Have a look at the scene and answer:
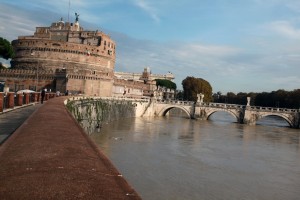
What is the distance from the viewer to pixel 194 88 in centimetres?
8450

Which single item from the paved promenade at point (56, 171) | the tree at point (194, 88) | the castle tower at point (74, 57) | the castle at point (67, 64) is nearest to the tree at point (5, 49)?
the castle at point (67, 64)

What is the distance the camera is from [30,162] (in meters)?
4.37

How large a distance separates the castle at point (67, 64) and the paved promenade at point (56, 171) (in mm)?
41659

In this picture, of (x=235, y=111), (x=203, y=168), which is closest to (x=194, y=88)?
(x=235, y=111)

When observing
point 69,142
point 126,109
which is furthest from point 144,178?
point 126,109

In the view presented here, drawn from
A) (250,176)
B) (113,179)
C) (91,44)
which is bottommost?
(250,176)

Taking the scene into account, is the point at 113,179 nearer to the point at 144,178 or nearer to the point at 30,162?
the point at 30,162

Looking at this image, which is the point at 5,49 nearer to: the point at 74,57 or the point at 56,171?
the point at 74,57

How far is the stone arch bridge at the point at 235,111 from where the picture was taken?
57062mm

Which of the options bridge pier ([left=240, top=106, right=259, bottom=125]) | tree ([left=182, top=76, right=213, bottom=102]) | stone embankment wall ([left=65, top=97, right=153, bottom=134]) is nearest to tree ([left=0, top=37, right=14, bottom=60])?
stone embankment wall ([left=65, top=97, right=153, bottom=134])

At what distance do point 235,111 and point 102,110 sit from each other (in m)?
26.8

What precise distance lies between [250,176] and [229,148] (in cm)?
977

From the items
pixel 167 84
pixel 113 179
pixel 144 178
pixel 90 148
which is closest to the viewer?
pixel 113 179

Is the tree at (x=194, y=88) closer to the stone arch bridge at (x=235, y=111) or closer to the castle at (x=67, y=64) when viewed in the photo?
the castle at (x=67, y=64)
